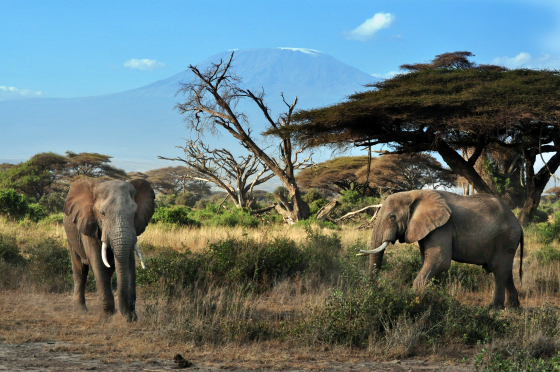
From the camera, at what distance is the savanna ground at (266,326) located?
5.78m

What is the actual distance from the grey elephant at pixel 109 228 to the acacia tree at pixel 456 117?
879cm

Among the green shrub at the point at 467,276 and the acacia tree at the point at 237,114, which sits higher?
the acacia tree at the point at 237,114

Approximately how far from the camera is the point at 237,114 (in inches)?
842

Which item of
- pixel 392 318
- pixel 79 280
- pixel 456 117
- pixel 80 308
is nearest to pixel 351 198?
pixel 456 117

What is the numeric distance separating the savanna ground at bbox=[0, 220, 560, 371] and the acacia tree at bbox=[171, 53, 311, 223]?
10.5 meters

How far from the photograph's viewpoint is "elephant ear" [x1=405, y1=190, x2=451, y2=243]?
8.20m

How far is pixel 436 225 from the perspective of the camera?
8.15 meters

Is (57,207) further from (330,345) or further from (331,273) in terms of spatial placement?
(330,345)

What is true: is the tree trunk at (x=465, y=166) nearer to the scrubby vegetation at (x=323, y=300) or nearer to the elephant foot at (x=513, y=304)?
the scrubby vegetation at (x=323, y=300)

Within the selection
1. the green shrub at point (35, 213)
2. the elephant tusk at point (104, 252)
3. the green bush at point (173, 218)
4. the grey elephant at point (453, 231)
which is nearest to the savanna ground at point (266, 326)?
the grey elephant at point (453, 231)

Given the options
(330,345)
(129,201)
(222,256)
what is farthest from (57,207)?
(330,345)

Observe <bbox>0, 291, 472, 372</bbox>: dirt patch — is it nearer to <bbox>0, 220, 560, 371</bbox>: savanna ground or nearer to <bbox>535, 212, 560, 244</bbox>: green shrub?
<bbox>0, 220, 560, 371</bbox>: savanna ground

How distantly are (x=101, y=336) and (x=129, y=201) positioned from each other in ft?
5.83

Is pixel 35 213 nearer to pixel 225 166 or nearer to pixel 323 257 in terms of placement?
pixel 225 166
